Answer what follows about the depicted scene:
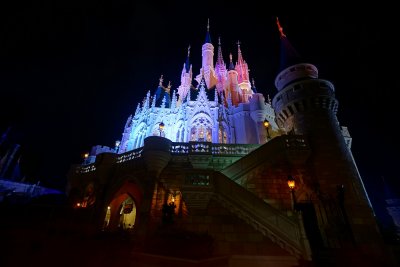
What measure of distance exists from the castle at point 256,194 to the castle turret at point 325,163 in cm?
6

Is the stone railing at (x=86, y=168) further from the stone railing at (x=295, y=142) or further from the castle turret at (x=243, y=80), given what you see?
the castle turret at (x=243, y=80)

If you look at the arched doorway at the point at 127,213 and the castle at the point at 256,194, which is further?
the arched doorway at the point at 127,213

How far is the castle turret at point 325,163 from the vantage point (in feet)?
39.1

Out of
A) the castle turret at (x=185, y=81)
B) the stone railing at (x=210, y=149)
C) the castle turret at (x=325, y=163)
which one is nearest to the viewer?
the castle turret at (x=325, y=163)

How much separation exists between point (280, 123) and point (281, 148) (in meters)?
7.12

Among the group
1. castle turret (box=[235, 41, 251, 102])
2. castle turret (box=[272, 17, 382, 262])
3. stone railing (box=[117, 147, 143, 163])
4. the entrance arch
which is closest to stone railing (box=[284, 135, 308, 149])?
castle turret (box=[272, 17, 382, 262])

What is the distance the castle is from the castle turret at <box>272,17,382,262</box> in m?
0.06

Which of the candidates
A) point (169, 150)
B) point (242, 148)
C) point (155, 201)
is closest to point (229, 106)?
point (242, 148)

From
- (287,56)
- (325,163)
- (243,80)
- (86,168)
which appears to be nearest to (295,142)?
(325,163)

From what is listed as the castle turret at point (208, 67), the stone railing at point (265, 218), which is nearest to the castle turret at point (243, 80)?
the castle turret at point (208, 67)

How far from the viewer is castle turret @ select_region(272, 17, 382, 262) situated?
11.9 m

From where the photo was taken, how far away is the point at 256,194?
1382cm

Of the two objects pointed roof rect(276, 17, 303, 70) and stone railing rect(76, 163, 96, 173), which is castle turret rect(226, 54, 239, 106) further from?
stone railing rect(76, 163, 96, 173)

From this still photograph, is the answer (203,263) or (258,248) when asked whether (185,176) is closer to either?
(203,263)
